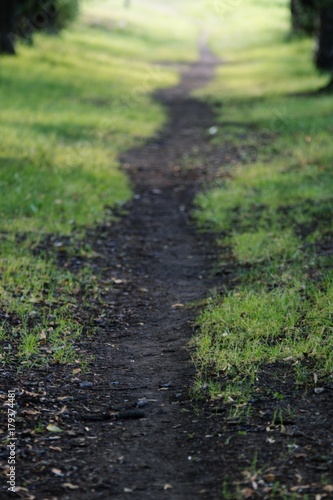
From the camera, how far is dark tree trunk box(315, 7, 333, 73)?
19.6 meters

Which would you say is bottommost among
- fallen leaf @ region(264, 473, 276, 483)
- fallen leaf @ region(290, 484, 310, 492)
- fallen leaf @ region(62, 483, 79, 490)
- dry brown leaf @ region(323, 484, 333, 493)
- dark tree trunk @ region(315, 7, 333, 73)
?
dark tree trunk @ region(315, 7, 333, 73)

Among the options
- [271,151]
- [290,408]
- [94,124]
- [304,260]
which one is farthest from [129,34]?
[290,408]

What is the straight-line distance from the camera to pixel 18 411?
4469 mm

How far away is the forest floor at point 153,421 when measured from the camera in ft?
12.2

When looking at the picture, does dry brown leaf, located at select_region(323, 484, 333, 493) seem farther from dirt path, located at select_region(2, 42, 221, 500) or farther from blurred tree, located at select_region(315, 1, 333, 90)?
blurred tree, located at select_region(315, 1, 333, 90)

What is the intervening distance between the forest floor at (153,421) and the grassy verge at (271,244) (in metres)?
0.20

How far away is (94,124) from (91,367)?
1040 cm

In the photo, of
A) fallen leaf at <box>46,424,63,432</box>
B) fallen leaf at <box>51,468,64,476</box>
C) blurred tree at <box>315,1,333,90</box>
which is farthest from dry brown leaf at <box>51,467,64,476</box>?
blurred tree at <box>315,1,333,90</box>

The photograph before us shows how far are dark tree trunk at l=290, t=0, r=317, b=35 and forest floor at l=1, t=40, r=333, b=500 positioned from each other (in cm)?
2124

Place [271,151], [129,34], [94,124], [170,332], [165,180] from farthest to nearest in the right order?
[129,34]
[94,124]
[271,151]
[165,180]
[170,332]

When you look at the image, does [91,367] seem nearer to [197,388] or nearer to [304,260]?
[197,388]

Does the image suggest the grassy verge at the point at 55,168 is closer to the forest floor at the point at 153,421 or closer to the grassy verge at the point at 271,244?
the forest floor at the point at 153,421

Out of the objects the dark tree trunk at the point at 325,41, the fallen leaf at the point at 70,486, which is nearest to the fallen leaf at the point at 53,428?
the fallen leaf at the point at 70,486

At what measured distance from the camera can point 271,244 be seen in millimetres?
7523
